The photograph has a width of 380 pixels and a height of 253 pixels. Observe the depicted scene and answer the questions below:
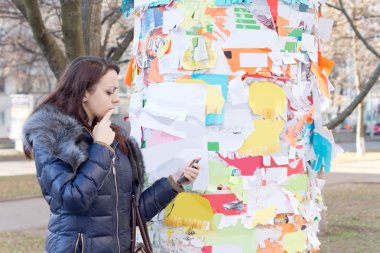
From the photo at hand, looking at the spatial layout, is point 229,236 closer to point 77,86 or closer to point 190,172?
point 190,172

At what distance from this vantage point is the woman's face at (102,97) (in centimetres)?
284

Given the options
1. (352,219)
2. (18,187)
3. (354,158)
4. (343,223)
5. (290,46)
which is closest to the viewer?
(290,46)

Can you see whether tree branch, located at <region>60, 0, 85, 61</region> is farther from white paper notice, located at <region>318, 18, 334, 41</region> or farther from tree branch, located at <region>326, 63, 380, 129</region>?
white paper notice, located at <region>318, 18, 334, 41</region>

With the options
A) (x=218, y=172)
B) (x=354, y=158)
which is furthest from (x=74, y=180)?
(x=354, y=158)

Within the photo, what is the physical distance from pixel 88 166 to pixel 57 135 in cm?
18

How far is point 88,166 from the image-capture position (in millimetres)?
2656

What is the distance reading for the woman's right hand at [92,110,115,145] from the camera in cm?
274

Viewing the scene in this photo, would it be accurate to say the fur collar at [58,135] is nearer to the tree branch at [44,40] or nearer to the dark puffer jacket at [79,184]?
the dark puffer jacket at [79,184]

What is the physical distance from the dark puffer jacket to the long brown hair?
0.16 ft

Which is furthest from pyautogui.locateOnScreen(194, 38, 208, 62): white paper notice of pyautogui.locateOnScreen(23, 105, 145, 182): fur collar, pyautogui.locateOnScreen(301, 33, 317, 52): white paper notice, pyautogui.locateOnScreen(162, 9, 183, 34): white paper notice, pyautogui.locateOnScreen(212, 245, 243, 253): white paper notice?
pyautogui.locateOnScreen(212, 245, 243, 253): white paper notice

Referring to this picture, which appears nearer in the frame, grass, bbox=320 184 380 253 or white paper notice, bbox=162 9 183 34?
white paper notice, bbox=162 9 183 34

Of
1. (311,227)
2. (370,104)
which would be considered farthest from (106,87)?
(370,104)

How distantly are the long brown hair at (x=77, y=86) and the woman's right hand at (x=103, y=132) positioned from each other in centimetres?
6

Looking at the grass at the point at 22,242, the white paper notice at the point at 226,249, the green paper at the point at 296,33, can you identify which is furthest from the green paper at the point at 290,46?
the grass at the point at 22,242
